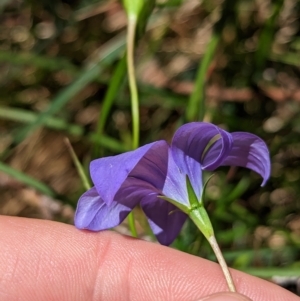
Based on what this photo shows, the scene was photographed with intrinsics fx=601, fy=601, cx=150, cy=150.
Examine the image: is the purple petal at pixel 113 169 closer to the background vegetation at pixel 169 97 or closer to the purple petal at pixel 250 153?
the purple petal at pixel 250 153

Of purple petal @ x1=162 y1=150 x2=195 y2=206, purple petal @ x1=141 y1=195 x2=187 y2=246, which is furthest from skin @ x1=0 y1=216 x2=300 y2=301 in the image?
purple petal @ x1=162 y1=150 x2=195 y2=206

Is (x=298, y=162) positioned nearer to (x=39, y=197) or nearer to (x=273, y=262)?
(x=273, y=262)

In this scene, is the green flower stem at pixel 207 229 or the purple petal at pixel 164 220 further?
the purple petal at pixel 164 220

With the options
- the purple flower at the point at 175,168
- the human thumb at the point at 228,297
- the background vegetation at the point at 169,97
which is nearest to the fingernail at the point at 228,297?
the human thumb at the point at 228,297

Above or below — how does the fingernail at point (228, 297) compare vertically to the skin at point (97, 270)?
above

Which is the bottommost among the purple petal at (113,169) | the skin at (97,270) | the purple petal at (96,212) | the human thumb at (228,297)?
the skin at (97,270)

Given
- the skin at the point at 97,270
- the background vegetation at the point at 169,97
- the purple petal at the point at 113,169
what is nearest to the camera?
the purple petal at the point at 113,169

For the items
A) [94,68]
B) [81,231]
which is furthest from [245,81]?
[81,231]

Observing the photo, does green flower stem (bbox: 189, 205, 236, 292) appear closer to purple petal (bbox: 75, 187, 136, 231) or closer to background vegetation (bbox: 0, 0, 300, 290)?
purple petal (bbox: 75, 187, 136, 231)
